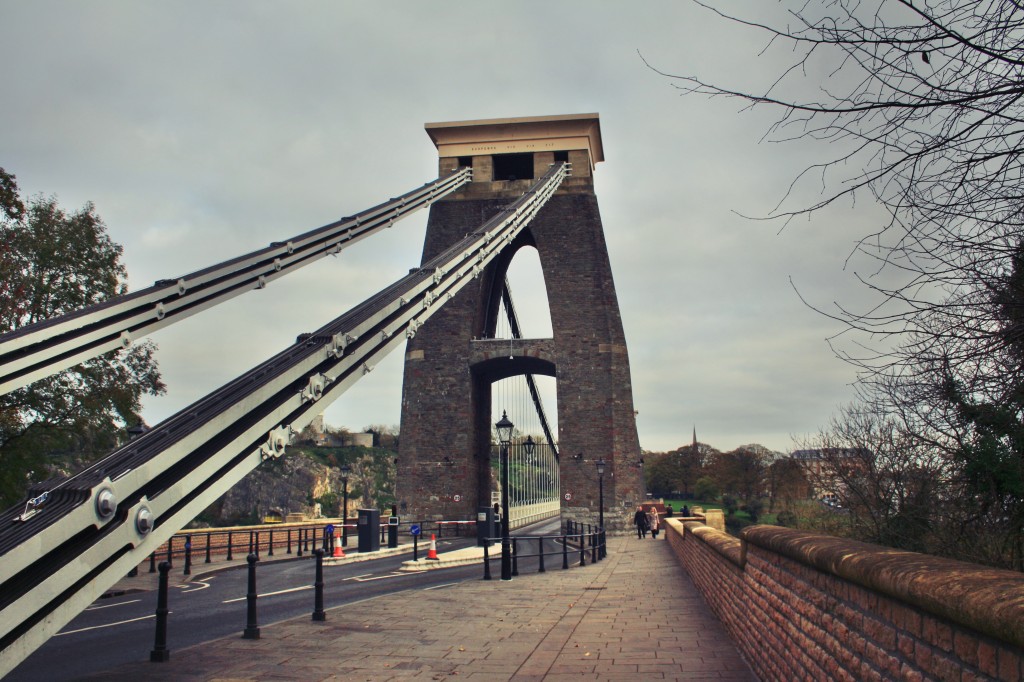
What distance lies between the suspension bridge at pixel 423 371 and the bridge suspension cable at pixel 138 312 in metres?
0.03

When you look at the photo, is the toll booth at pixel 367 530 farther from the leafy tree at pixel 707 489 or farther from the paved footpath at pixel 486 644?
the leafy tree at pixel 707 489

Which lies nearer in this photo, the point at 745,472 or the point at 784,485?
the point at 784,485

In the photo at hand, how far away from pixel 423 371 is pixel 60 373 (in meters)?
16.1

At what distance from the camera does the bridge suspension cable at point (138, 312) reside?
22.8ft

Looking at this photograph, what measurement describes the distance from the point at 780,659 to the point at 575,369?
1092 inches

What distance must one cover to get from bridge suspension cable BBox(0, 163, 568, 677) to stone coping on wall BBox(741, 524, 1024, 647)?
12.4ft

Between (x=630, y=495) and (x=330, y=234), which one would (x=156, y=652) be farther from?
(x=630, y=495)

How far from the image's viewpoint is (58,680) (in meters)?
6.59

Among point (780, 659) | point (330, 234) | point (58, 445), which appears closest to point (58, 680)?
point (780, 659)

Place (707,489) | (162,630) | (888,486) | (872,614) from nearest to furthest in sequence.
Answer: (872,614), (162,630), (888,486), (707,489)

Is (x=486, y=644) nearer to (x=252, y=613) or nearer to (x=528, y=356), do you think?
(x=252, y=613)

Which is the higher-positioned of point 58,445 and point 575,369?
point 575,369

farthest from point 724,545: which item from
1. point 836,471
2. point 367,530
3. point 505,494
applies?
point 367,530

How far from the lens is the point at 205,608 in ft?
37.1
